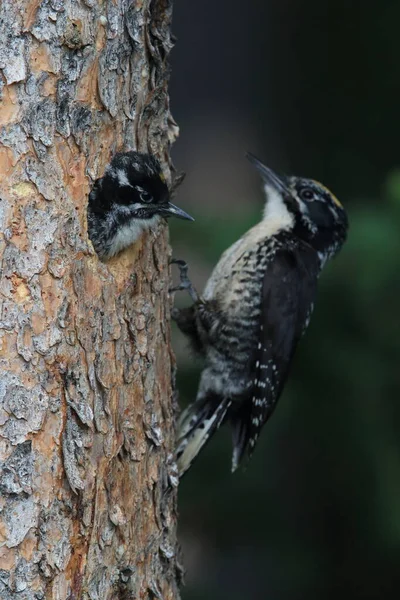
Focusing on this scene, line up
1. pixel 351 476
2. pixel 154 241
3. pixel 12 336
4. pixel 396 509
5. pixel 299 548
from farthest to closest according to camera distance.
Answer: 1. pixel 299 548
2. pixel 351 476
3. pixel 396 509
4. pixel 154 241
5. pixel 12 336

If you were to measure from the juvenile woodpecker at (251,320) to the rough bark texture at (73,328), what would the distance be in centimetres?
92

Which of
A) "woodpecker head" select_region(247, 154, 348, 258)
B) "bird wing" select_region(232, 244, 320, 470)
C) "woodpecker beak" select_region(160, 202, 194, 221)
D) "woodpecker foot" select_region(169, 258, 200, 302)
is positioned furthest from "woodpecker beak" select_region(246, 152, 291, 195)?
"woodpecker beak" select_region(160, 202, 194, 221)

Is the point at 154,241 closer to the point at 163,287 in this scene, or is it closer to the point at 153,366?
the point at 163,287

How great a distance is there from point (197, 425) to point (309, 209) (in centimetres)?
134

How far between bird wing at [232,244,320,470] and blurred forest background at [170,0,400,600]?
0.24 metres

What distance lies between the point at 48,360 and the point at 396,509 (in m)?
2.50

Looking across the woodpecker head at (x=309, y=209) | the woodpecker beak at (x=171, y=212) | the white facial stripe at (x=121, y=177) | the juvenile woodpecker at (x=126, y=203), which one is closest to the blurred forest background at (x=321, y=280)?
the woodpecker head at (x=309, y=209)

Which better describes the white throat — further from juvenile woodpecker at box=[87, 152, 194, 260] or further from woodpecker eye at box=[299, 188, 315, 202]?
juvenile woodpecker at box=[87, 152, 194, 260]

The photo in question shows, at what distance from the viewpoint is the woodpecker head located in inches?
191

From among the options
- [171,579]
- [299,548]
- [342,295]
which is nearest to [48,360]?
[171,579]

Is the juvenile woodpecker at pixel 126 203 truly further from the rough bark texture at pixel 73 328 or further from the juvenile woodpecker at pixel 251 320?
the juvenile woodpecker at pixel 251 320

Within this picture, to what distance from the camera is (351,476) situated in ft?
17.3

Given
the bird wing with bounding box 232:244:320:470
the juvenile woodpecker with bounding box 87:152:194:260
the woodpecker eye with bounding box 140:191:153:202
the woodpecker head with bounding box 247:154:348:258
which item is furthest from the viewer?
the woodpecker head with bounding box 247:154:348:258

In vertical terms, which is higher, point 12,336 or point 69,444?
point 12,336
